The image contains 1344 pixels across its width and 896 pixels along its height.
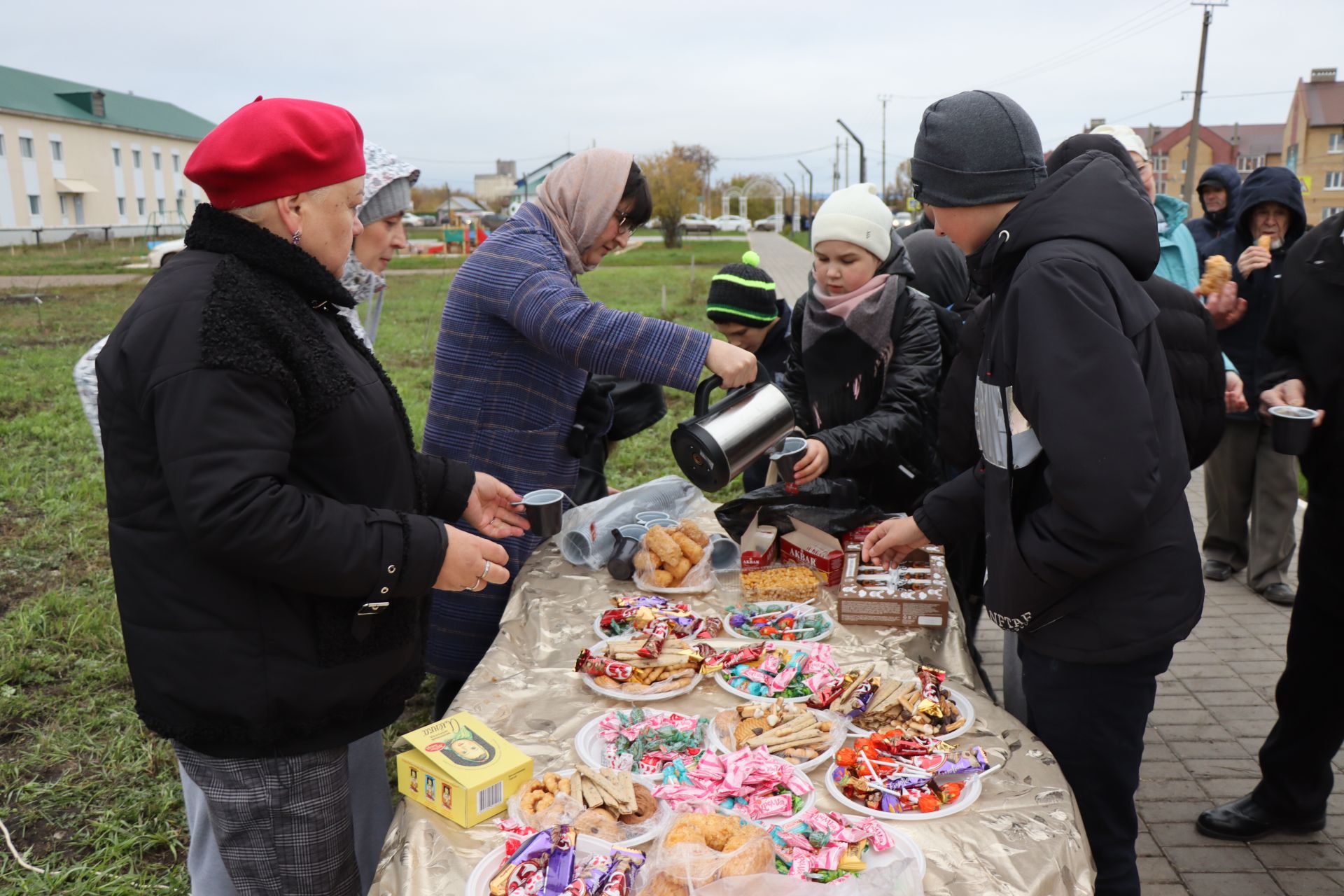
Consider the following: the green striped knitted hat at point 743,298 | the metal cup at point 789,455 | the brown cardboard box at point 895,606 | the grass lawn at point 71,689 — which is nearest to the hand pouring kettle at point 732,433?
the metal cup at point 789,455

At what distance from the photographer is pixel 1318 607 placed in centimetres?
267

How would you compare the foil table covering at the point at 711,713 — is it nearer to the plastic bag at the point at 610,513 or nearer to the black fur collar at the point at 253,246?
the plastic bag at the point at 610,513

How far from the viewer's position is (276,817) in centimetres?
167

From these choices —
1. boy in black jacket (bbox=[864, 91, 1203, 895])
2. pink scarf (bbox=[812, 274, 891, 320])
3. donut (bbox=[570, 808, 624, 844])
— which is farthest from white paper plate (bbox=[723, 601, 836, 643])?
pink scarf (bbox=[812, 274, 891, 320])

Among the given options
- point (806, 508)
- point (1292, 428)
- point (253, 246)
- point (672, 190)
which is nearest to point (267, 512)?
point (253, 246)

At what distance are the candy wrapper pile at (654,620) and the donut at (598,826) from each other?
0.74 meters

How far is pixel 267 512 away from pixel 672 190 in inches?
1495

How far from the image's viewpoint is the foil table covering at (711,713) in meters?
1.41

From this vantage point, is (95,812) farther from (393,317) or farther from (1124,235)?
(393,317)

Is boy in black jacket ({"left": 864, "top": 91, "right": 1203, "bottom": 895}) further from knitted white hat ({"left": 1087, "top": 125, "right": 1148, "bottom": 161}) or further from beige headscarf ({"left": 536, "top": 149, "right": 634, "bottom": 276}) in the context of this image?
knitted white hat ({"left": 1087, "top": 125, "right": 1148, "bottom": 161})

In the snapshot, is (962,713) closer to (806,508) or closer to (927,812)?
(927,812)

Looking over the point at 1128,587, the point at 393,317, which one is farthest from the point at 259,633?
the point at 393,317

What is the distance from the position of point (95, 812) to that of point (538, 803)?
2.39 metres

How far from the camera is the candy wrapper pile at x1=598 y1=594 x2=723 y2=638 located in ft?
7.28
